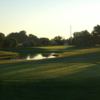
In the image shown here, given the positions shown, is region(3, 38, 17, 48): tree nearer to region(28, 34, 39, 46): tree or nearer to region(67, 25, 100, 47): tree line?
region(28, 34, 39, 46): tree

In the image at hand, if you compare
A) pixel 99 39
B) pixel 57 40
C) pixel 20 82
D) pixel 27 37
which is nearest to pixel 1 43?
pixel 99 39

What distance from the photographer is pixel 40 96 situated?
1208 cm

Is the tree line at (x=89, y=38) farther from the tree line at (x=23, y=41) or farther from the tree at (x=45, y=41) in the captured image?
the tree at (x=45, y=41)

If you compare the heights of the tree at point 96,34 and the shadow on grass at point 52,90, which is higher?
the tree at point 96,34

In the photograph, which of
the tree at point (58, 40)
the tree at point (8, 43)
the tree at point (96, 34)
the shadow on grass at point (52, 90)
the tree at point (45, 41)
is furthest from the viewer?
the tree at point (58, 40)

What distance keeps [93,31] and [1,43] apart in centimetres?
3880

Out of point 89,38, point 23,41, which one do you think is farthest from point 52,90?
point 23,41

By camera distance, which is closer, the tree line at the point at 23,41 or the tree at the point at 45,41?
the tree line at the point at 23,41

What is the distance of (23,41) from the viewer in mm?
174625

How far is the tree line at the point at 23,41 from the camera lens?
112 meters

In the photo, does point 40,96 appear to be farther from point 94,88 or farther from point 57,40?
point 57,40

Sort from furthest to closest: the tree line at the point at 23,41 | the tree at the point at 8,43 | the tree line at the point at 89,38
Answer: the tree line at the point at 89,38, the tree line at the point at 23,41, the tree at the point at 8,43

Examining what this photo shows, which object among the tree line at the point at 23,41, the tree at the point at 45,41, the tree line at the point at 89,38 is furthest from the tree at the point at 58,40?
the tree line at the point at 89,38

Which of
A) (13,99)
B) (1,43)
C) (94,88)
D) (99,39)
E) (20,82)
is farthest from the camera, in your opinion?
(99,39)
